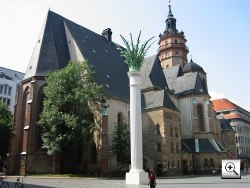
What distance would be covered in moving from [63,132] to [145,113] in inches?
545

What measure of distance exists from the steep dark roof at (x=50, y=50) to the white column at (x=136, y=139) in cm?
1568

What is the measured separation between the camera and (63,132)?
104ft

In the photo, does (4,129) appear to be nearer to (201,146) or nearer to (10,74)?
(201,146)

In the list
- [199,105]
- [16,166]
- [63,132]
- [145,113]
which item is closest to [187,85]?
[199,105]

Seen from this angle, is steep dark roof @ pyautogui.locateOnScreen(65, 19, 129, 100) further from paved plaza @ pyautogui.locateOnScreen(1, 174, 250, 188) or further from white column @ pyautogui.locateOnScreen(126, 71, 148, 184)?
paved plaza @ pyautogui.locateOnScreen(1, 174, 250, 188)

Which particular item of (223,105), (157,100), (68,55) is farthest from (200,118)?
(223,105)

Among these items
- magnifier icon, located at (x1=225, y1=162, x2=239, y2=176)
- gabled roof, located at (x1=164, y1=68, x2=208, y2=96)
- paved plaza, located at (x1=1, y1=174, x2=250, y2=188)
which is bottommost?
paved plaza, located at (x1=1, y1=174, x2=250, y2=188)

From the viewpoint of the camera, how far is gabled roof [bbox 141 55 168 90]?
46.5 meters

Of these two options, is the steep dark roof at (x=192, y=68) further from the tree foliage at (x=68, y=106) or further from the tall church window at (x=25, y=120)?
the tall church window at (x=25, y=120)

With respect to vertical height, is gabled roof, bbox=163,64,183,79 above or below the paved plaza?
above

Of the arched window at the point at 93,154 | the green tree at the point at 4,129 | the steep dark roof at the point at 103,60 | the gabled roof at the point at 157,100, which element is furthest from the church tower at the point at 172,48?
the green tree at the point at 4,129

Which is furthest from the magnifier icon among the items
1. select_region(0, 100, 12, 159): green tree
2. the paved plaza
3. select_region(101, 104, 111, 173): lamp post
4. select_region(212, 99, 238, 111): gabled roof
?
select_region(212, 99, 238, 111): gabled roof

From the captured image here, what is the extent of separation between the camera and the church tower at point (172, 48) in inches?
2594

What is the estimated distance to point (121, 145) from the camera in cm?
3538
